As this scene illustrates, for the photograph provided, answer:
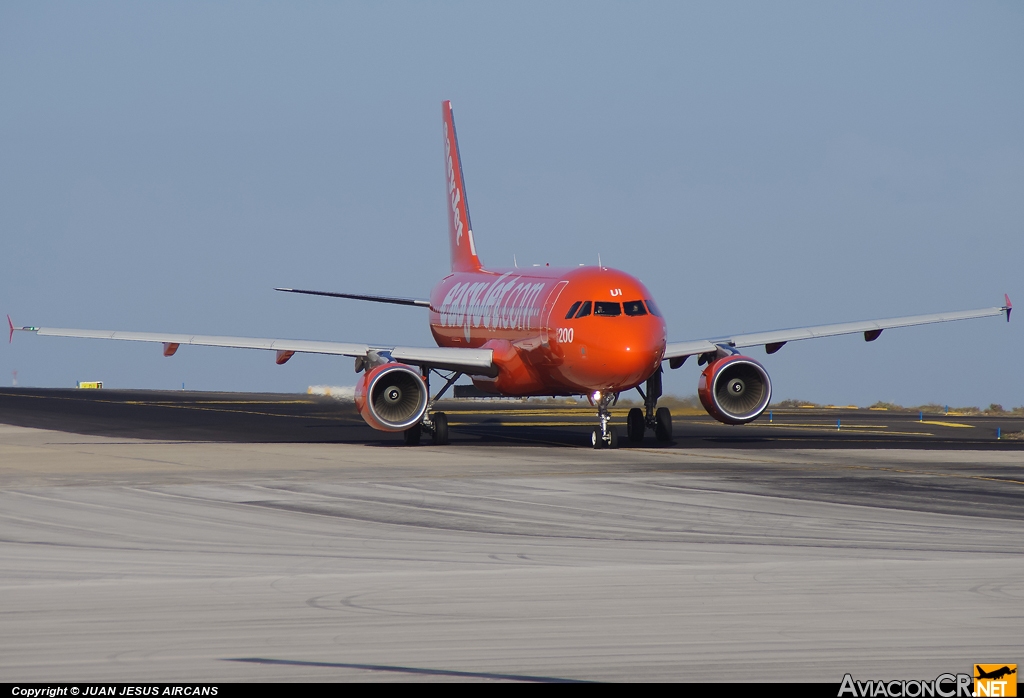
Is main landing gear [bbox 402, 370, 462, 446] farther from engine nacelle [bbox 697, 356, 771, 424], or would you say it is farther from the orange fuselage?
engine nacelle [bbox 697, 356, 771, 424]

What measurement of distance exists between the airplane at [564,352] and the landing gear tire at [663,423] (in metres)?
0.02

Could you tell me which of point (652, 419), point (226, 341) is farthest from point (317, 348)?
point (652, 419)

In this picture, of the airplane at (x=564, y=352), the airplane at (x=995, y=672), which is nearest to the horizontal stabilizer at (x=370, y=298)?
the airplane at (x=564, y=352)

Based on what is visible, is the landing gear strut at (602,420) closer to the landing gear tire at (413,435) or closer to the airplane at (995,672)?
→ the landing gear tire at (413,435)

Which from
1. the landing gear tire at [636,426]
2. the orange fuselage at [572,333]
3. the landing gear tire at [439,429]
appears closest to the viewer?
the orange fuselage at [572,333]

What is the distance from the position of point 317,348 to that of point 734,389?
1026cm

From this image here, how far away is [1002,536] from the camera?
1602 cm

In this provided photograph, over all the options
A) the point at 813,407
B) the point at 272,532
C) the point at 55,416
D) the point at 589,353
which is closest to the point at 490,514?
the point at 272,532

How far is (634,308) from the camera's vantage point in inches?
1235

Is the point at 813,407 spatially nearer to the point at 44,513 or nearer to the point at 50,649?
the point at 44,513

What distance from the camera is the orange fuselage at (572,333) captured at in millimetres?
30844

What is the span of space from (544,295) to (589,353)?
122 inches

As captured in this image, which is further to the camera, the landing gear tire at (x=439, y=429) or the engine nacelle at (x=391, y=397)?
the landing gear tire at (x=439, y=429)

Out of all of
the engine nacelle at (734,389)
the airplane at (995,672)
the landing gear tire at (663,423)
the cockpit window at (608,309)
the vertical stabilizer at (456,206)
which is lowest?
the airplane at (995,672)
